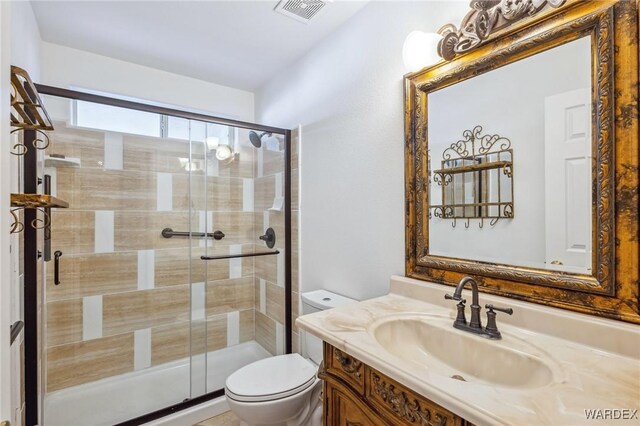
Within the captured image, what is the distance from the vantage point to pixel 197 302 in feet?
7.68

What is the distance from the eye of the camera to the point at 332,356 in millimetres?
1062

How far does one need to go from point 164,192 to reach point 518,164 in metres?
2.16

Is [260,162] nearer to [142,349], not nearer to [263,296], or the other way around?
[263,296]

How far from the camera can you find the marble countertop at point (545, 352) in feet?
2.03

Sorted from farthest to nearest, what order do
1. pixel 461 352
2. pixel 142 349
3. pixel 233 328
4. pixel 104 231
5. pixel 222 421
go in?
pixel 233 328
pixel 142 349
pixel 104 231
pixel 222 421
pixel 461 352

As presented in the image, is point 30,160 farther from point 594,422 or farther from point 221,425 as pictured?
point 594,422

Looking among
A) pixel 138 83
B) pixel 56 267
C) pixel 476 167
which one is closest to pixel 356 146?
pixel 476 167

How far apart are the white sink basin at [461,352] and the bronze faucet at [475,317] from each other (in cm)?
2

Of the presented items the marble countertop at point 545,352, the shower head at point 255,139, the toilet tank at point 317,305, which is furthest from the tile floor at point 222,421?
the shower head at point 255,139

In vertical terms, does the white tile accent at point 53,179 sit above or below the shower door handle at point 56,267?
above

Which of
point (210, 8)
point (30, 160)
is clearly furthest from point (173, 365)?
point (210, 8)

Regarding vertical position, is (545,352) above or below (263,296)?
above

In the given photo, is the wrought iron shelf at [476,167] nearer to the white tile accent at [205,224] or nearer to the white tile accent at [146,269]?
the white tile accent at [205,224]

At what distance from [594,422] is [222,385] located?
6.62ft
